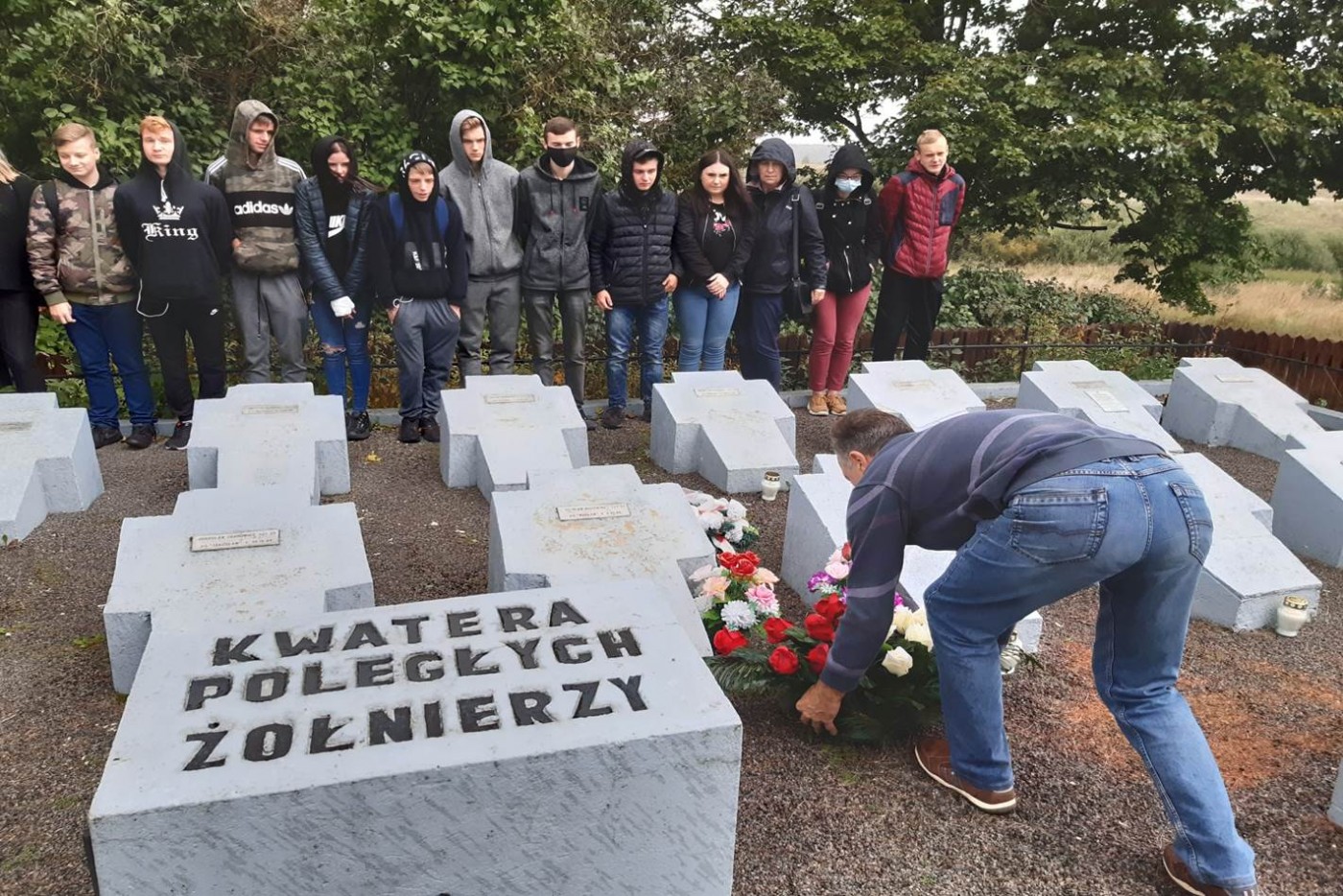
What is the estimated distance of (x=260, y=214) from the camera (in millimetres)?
6195

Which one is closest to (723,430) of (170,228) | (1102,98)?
(170,228)

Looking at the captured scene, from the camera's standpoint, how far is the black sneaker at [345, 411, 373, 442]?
6795 millimetres

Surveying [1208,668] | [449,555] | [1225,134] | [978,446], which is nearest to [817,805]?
[978,446]

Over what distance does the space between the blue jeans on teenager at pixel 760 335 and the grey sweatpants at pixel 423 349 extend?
85.2 inches

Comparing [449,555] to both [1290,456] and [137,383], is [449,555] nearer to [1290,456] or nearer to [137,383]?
[137,383]

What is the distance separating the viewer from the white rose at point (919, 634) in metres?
3.48

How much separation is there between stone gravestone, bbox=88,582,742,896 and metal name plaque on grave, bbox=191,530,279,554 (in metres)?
1.28

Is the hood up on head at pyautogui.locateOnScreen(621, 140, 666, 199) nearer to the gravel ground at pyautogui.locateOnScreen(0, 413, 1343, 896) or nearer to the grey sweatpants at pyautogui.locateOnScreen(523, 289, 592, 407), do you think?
the grey sweatpants at pyautogui.locateOnScreen(523, 289, 592, 407)

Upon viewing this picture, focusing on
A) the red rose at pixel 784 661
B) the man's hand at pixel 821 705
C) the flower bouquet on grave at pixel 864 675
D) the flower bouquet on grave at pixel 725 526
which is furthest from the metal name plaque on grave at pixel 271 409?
the man's hand at pixel 821 705

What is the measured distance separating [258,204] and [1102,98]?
8.67m

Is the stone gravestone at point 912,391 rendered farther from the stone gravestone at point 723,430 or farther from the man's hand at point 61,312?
the man's hand at point 61,312

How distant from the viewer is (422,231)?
621cm

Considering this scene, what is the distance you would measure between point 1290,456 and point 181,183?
672cm

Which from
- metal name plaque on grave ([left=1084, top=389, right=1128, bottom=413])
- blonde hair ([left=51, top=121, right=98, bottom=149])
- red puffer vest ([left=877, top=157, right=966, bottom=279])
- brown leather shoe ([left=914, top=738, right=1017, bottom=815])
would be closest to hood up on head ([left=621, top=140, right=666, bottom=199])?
red puffer vest ([left=877, top=157, right=966, bottom=279])
